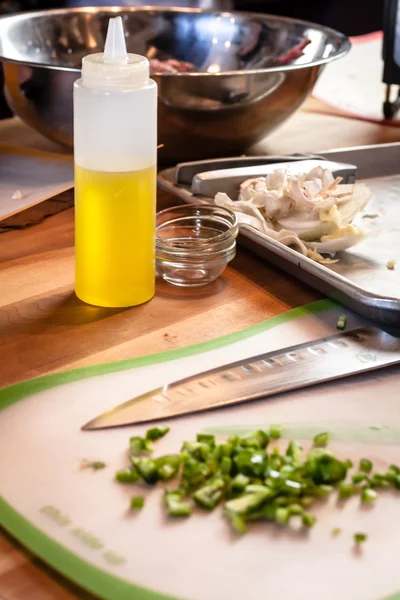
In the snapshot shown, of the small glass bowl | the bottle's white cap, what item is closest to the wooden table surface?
the small glass bowl

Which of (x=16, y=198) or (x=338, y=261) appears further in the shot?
(x=16, y=198)

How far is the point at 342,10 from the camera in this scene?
409 centimetres

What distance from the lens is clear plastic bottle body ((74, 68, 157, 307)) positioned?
0.78 metres

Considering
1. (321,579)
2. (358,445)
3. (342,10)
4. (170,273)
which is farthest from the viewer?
(342,10)

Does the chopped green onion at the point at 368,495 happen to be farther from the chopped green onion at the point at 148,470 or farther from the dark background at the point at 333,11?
the dark background at the point at 333,11

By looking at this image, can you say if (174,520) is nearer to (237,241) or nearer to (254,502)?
(254,502)

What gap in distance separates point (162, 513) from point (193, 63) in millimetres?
1101

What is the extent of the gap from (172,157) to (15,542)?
31.9 inches

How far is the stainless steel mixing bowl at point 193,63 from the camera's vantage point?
1.16m

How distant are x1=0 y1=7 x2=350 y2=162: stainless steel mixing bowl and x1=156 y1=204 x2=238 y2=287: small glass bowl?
240 mm

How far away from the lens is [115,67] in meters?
0.76

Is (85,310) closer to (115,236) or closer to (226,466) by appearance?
(115,236)

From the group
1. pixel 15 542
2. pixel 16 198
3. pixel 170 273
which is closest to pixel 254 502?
pixel 15 542

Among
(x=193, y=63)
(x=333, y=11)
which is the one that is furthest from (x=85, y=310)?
(x=333, y=11)
